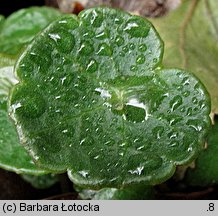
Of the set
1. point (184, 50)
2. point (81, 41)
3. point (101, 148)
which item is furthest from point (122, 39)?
point (184, 50)

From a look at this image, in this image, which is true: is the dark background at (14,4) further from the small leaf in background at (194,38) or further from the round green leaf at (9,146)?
the round green leaf at (9,146)

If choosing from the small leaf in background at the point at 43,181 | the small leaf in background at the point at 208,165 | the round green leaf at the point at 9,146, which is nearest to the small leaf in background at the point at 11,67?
the round green leaf at the point at 9,146

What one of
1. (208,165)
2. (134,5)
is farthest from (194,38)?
(208,165)

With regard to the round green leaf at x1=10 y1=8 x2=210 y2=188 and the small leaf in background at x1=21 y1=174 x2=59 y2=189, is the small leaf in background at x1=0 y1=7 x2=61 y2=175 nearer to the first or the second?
the round green leaf at x1=10 y1=8 x2=210 y2=188

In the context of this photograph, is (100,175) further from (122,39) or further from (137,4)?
Answer: (137,4)

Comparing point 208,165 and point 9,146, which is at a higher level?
point 9,146

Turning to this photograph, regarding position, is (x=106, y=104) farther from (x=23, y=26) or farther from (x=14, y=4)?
(x=14, y=4)

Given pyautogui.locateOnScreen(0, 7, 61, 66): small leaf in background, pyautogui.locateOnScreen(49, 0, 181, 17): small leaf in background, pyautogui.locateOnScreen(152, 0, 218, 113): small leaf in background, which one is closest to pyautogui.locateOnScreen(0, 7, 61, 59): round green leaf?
pyautogui.locateOnScreen(0, 7, 61, 66): small leaf in background
